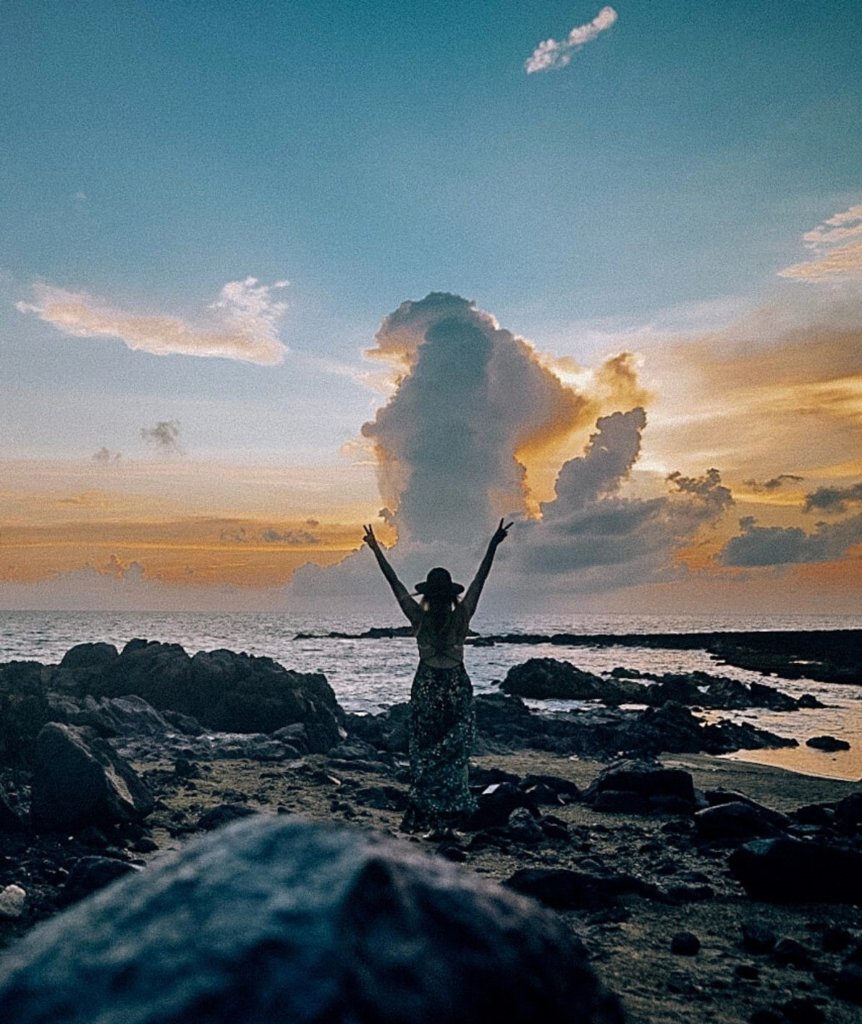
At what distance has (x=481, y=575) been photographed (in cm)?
877

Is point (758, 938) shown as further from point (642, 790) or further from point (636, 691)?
point (636, 691)

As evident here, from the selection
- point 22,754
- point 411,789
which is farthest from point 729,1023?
point 22,754

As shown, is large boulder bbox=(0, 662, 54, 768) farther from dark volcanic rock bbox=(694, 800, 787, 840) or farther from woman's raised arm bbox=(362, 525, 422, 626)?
dark volcanic rock bbox=(694, 800, 787, 840)

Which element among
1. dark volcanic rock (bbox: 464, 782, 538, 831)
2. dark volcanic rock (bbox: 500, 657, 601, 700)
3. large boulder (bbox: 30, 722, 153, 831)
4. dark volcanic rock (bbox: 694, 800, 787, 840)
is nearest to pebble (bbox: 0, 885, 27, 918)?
large boulder (bbox: 30, 722, 153, 831)

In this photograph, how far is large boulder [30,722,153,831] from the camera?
807 centimetres

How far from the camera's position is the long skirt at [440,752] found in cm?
877

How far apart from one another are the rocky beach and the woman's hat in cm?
268

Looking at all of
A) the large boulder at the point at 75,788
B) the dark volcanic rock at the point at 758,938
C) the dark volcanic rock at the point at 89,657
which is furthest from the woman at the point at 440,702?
the dark volcanic rock at the point at 89,657

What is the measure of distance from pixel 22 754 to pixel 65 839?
4.86 meters

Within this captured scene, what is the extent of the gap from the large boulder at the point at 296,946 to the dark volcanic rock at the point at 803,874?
518 cm

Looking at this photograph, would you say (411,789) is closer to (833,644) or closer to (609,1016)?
(609,1016)

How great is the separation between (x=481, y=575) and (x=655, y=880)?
3.48 meters

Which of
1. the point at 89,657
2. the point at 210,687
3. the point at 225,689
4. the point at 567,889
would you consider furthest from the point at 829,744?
the point at 89,657

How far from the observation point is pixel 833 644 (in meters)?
71.3
